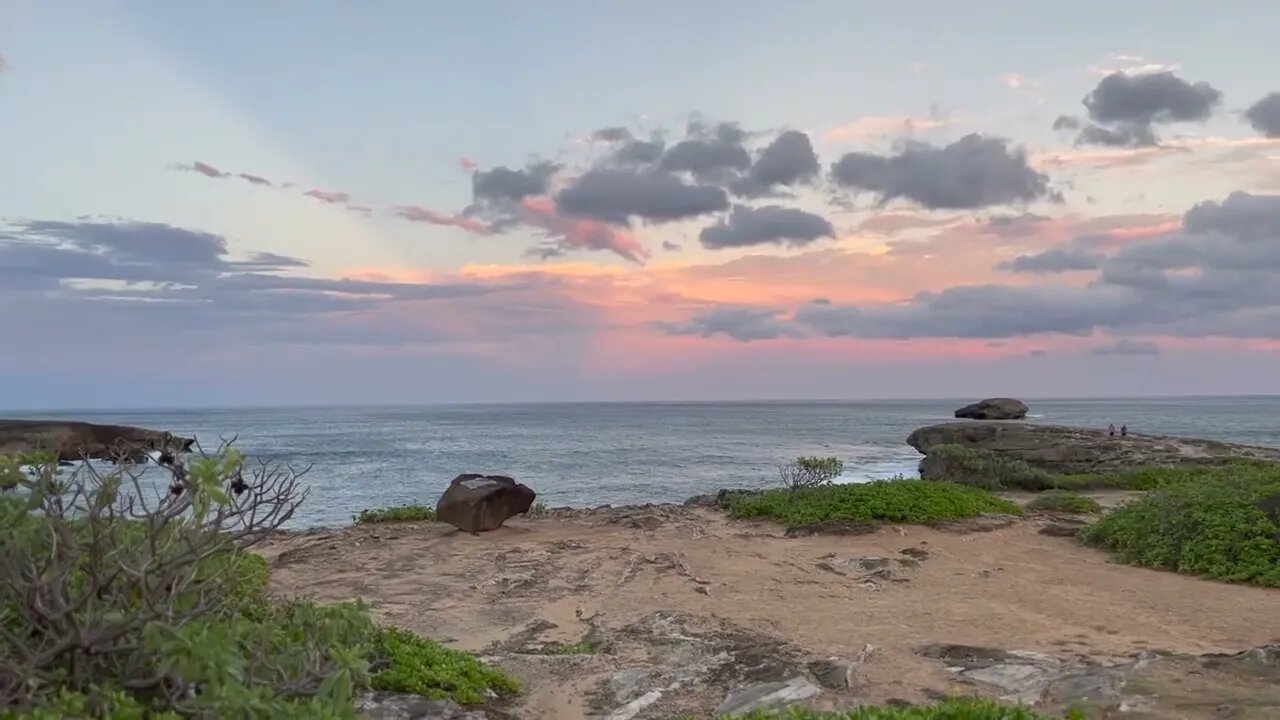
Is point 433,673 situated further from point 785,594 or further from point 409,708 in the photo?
point 785,594

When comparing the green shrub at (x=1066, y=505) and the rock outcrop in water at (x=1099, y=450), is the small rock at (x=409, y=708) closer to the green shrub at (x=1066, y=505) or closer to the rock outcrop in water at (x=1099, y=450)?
the green shrub at (x=1066, y=505)

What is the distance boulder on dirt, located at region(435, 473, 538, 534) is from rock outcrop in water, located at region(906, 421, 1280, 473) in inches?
708

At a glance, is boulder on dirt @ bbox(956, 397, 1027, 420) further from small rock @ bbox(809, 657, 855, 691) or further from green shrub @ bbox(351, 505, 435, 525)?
small rock @ bbox(809, 657, 855, 691)

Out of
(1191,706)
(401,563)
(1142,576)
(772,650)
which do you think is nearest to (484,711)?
(772,650)

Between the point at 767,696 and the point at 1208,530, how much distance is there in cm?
827

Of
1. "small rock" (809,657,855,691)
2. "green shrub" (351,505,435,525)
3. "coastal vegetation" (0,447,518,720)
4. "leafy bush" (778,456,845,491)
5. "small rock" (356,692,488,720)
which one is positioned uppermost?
"coastal vegetation" (0,447,518,720)

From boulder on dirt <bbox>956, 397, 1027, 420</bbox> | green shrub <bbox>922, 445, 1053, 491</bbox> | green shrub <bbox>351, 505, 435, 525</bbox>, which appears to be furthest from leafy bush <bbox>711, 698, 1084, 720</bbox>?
boulder on dirt <bbox>956, 397, 1027, 420</bbox>

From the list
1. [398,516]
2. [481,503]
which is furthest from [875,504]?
[398,516]

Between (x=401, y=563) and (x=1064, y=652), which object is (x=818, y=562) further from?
(x=401, y=563)

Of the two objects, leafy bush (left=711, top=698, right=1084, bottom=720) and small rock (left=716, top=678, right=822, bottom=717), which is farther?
small rock (left=716, top=678, right=822, bottom=717)

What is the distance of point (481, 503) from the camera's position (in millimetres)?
15398

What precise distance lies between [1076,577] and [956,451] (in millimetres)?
12983

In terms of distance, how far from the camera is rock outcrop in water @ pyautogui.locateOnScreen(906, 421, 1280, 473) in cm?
2567

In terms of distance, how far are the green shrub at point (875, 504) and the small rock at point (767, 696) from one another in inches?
327
